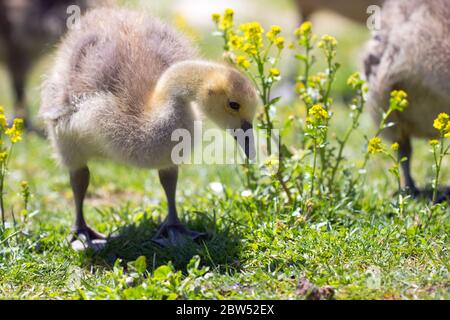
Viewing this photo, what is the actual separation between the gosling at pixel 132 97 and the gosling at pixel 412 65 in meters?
1.44

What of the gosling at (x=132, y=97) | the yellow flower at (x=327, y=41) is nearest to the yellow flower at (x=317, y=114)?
the gosling at (x=132, y=97)

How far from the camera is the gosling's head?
3.92m

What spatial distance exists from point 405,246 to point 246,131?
1.07 meters

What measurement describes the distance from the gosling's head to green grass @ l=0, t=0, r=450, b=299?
58cm

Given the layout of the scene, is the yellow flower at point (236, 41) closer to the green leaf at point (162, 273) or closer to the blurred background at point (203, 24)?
the blurred background at point (203, 24)

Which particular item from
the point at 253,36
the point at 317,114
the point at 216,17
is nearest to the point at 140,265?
the point at 317,114

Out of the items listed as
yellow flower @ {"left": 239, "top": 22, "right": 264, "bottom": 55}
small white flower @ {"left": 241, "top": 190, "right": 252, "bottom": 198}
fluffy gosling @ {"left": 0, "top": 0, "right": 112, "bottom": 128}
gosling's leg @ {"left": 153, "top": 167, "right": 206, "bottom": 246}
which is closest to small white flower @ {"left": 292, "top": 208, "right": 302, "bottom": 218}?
small white flower @ {"left": 241, "top": 190, "right": 252, "bottom": 198}

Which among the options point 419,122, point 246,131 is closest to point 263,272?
point 246,131

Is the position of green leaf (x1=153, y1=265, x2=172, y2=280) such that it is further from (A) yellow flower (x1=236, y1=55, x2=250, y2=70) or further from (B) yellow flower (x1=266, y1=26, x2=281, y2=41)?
(B) yellow flower (x1=266, y1=26, x2=281, y2=41)

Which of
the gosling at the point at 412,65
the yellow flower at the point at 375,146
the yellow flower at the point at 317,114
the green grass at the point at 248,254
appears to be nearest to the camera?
the green grass at the point at 248,254

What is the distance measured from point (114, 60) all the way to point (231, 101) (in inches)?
32.3

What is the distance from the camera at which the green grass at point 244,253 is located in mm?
3572

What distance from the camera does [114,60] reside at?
4297 millimetres

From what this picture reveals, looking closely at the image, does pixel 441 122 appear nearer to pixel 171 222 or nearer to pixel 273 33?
pixel 273 33
